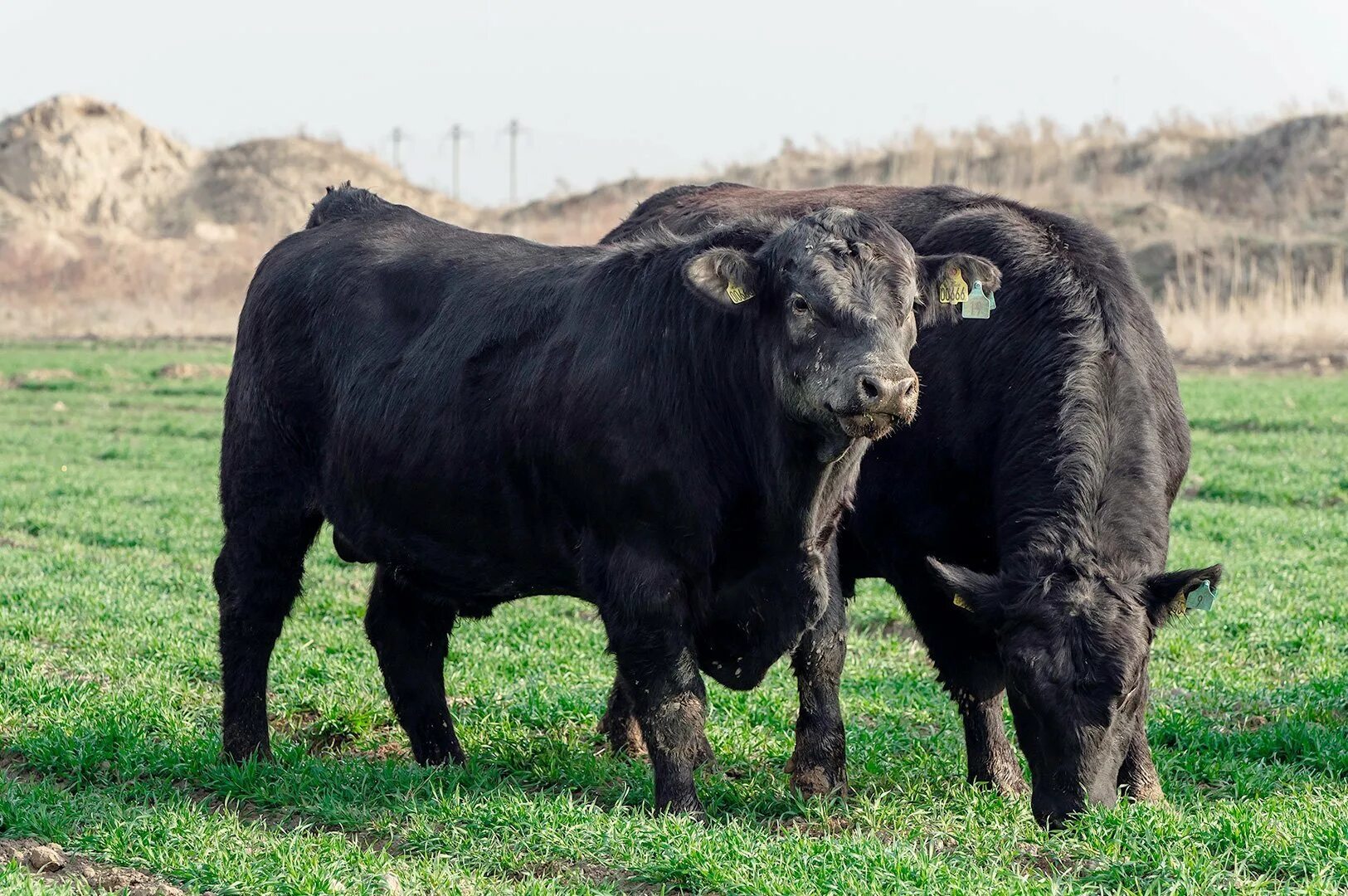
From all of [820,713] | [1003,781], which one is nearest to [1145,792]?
[1003,781]

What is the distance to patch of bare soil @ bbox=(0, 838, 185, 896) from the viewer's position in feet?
16.7

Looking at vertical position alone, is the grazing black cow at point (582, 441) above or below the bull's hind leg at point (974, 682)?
above

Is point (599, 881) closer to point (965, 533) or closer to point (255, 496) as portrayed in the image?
point (965, 533)

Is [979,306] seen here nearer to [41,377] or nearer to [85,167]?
[41,377]

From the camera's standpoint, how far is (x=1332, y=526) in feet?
40.8

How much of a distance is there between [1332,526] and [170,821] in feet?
33.5

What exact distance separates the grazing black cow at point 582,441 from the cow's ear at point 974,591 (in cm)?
50

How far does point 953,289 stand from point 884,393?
3.41 ft

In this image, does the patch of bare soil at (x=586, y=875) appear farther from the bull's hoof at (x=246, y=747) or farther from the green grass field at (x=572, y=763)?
the bull's hoof at (x=246, y=747)

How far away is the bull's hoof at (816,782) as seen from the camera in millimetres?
6113

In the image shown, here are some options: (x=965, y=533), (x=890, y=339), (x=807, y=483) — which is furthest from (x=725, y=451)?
(x=965, y=533)

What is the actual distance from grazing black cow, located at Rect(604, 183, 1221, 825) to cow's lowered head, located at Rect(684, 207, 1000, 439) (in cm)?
38

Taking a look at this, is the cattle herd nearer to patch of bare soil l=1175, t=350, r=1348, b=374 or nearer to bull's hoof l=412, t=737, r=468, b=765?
bull's hoof l=412, t=737, r=468, b=765

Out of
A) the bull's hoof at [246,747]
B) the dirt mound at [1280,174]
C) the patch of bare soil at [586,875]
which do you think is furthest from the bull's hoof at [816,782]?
the dirt mound at [1280,174]
